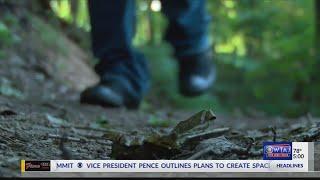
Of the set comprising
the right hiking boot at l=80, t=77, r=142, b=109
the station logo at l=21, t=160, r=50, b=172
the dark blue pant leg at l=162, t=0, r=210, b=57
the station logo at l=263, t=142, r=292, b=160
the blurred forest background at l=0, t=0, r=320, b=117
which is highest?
the blurred forest background at l=0, t=0, r=320, b=117

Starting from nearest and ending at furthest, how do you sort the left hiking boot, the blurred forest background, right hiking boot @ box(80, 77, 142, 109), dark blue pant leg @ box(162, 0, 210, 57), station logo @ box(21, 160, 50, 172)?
station logo @ box(21, 160, 50, 172)
right hiking boot @ box(80, 77, 142, 109)
dark blue pant leg @ box(162, 0, 210, 57)
the left hiking boot
the blurred forest background

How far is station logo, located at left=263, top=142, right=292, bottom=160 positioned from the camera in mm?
893

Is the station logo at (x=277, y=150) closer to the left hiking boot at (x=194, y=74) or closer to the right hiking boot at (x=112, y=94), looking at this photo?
the right hiking boot at (x=112, y=94)

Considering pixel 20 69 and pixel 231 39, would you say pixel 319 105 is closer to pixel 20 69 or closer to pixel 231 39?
pixel 231 39

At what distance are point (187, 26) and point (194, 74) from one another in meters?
0.27

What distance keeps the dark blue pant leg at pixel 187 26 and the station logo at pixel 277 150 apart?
53.4 inches

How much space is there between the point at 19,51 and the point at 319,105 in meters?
2.25

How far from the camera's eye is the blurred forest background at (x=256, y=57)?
4191 mm

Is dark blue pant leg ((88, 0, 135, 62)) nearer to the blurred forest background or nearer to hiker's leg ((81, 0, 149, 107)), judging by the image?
hiker's leg ((81, 0, 149, 107))

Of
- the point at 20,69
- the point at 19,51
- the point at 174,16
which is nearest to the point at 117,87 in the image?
the point at 174,16

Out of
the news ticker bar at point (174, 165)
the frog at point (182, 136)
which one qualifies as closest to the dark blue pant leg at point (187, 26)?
the frog at point (182, 136)

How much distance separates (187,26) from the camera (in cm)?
241

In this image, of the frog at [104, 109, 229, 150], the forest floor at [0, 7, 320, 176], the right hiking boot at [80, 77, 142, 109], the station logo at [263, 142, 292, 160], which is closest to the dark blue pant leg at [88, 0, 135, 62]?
the right hiking boot at [80, 77, 142, 109]

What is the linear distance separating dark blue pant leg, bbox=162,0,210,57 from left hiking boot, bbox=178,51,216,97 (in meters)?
0.03
